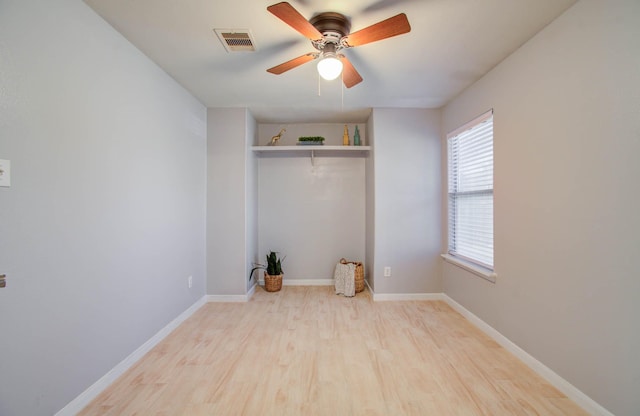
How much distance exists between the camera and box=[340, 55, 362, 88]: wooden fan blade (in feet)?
6.32

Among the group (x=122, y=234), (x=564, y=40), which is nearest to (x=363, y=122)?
(x=564, y=40)

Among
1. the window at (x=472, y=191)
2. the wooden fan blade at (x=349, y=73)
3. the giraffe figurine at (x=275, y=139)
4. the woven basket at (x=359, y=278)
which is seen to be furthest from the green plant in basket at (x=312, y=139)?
the woven basket at (x=359, y=278)

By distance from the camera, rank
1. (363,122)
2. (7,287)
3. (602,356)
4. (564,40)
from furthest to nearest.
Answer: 1. (363,122)
2. (564,40)
3. (602,356)
4. (7,287)

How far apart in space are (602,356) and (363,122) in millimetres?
3386

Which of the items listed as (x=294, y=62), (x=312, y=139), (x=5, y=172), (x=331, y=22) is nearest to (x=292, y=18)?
(x=331, y=22)

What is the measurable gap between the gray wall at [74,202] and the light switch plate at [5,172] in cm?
3

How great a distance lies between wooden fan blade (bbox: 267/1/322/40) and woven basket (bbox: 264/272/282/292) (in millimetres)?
2901

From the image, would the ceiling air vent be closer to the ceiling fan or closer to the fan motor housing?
the ceiling fan

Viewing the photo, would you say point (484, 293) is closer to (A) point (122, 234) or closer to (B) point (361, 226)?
(B) point (361, 226)

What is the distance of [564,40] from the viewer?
1733 mm

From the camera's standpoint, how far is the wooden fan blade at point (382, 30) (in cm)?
145

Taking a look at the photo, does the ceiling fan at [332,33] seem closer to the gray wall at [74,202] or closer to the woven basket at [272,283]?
the gray wall at [74,202]

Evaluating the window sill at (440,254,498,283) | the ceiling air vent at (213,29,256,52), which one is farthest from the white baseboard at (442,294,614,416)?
the ceiling air vent at (213,29,256,52)

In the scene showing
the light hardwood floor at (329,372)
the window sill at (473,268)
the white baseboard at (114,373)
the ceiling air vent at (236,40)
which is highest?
the ceiling air vent at (236,40)
